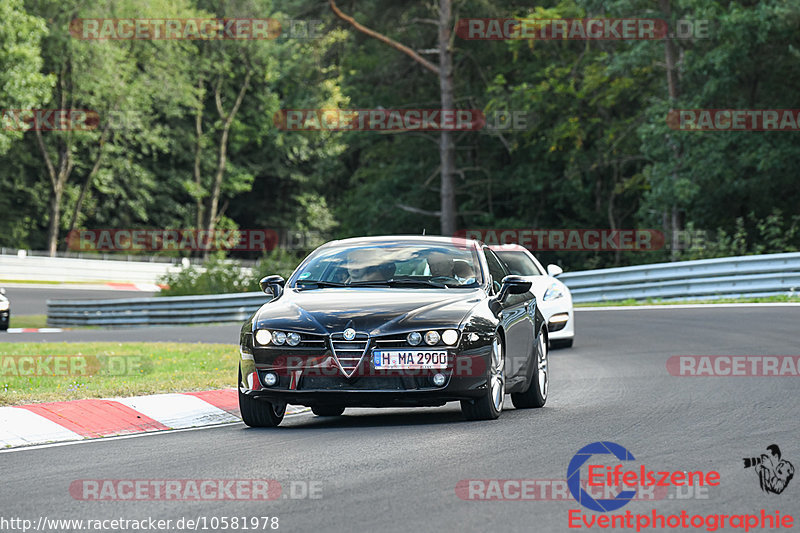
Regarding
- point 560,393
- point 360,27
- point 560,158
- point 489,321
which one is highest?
point 360,27

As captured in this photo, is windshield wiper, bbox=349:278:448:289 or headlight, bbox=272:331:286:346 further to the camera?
windshield wiper, bbox=349:278:448:289

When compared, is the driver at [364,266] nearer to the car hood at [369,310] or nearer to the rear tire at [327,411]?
the car hood at [369,310]

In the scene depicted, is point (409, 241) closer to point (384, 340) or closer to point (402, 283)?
point (402, 283)

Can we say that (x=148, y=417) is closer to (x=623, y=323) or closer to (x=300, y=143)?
(x=623, y=323)

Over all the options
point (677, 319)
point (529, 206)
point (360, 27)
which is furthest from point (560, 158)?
point (677, 319)

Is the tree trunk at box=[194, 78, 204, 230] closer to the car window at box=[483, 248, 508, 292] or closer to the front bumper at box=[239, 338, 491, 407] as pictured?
the car window at box=[483, 248, 508, 292]

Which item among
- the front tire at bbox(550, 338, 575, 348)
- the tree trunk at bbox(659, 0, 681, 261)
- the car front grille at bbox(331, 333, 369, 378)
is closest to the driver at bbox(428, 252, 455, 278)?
the car front grille at bbox(331, 333, 369, 378)

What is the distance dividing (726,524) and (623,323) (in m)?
17.1

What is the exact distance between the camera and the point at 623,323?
2286 centimetres

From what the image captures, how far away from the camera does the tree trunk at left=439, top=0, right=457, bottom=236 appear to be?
43.8 meters

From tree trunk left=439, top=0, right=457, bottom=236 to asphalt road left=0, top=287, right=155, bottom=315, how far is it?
11.8 m

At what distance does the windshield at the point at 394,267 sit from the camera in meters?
10.3

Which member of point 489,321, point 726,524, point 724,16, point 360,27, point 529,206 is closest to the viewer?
point 726,524

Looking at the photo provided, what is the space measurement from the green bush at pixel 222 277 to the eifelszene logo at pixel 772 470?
86.0ft
